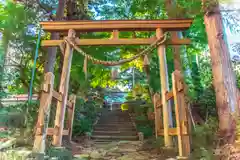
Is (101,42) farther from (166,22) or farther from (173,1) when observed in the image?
(173,1)

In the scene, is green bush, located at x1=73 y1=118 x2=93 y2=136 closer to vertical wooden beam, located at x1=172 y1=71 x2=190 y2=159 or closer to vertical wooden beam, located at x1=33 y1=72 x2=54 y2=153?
vertical wooden beam, located at x1=33 y1=72 x2=54 y2=153

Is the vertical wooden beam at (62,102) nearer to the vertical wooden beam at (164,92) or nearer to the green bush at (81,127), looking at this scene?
the vertical wooden beam at (164,92)

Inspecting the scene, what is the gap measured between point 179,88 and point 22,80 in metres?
5.93

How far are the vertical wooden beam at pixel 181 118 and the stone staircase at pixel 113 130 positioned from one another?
3.28 m

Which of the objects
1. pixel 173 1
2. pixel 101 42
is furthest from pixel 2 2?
pixel 173 1

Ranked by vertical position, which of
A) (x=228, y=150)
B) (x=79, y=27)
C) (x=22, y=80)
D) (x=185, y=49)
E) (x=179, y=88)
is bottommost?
(x=228, y=150)

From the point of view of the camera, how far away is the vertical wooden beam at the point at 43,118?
3.33 m

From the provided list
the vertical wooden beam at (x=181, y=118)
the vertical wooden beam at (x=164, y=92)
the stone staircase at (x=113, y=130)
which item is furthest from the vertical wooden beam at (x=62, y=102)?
the stone staircase at (x=113, y=130)

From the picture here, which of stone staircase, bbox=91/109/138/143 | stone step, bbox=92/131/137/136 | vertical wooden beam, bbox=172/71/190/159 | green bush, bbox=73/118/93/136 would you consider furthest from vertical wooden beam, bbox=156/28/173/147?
green bush, bbox=73/118/93/136

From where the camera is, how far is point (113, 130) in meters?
7.43

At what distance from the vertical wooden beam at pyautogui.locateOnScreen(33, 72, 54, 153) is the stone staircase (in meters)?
2.98

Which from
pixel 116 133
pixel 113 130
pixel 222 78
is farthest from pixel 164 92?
pixel 113 130

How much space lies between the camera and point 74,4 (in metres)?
8.38

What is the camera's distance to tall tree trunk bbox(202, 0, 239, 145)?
346cm
